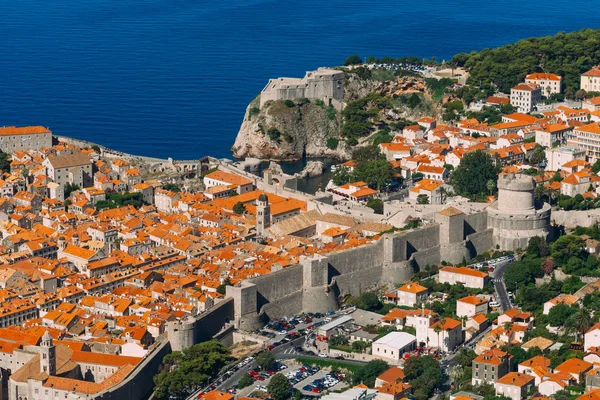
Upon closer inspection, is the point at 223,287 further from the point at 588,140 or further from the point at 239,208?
the point at 588,140

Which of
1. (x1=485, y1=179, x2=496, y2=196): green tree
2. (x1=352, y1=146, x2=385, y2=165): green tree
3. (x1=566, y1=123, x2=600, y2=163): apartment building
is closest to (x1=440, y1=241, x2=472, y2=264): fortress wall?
(x1=485, y1=179, x2=496, y2=196): green tree

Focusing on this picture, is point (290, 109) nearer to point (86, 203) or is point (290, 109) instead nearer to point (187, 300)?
point (86, 203)

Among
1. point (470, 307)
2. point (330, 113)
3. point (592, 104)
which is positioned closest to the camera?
point (470, 307)

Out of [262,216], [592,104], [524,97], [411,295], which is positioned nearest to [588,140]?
[592,104]

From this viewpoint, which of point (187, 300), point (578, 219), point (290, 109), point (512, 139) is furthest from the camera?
point (290, 109)

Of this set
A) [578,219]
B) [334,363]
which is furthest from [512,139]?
[334,363]

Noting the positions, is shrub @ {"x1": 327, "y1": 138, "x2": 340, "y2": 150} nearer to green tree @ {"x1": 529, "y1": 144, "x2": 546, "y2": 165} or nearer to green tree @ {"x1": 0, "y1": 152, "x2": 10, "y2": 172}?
green tree @ {"x1": 529, "y1": 144, "x2": 546, "y2": 165}

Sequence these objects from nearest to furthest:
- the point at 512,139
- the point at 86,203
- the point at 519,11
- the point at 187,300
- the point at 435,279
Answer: the point at 187,300, the point at 435,279, the point at 86,203, the point at 512,139, the point at 519,11
